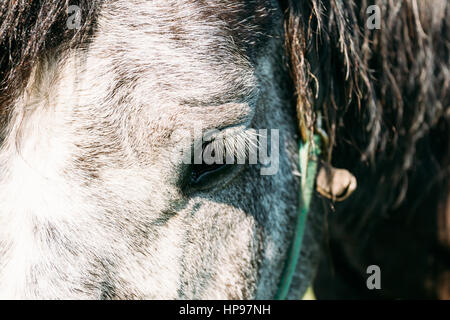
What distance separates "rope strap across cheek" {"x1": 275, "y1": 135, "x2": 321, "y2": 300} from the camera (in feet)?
4.11

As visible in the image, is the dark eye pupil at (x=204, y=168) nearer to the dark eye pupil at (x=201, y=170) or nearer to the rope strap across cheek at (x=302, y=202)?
the dark eye pupil at (x=201, y=170)

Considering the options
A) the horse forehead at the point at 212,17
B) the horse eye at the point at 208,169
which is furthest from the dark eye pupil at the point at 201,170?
the horse forehead at the point at 212,17

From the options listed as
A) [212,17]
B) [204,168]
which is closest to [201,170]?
[204,168]

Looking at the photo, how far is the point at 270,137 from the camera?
1153 mm

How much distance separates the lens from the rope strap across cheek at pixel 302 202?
49.4 inches

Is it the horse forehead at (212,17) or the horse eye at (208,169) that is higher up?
the horse forehead at (212,17)

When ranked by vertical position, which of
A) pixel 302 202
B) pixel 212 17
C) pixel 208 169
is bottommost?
pixel 302 202

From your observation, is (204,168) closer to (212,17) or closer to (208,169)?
(208,169)

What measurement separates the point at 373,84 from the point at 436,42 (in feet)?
0.81

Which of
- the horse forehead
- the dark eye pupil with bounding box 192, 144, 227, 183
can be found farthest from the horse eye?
the horse forehead

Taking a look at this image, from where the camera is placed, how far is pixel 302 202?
50.0 inches

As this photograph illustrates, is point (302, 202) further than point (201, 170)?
Yes

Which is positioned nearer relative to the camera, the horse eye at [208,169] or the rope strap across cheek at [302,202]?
the horse eye at [208,169]
